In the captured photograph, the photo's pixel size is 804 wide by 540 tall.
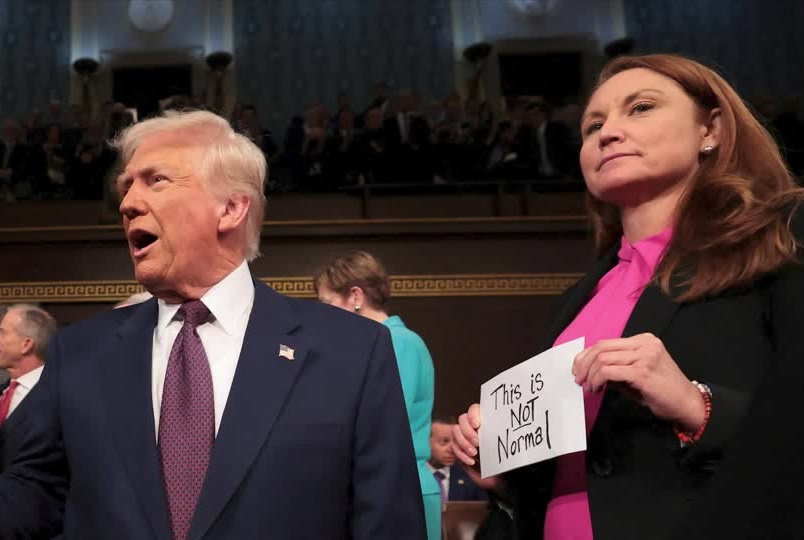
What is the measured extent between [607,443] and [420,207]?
231 inches

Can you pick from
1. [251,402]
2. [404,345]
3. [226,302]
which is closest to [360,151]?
[404,345]

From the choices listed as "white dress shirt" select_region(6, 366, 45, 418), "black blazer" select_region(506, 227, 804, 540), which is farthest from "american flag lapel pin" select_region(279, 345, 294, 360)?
"white dress shirt" select_region(6, 366, 45, 418)

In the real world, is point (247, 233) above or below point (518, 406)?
above

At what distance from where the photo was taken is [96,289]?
20.4ft

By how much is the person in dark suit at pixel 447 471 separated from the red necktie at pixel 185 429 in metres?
3.20

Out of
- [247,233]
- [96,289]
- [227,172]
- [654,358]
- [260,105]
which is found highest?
[260,105]

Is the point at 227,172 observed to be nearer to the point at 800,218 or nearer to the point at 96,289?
the point at 800,218

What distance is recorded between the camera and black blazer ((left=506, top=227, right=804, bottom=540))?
121 cm

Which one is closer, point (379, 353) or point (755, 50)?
point (379, 353)

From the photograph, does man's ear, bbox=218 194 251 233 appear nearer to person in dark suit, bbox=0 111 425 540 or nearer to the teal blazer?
person in dark suit, bbox=0 111 425 540

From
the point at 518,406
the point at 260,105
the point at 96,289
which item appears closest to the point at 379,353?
the point at 518,406

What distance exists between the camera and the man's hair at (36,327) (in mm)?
4035

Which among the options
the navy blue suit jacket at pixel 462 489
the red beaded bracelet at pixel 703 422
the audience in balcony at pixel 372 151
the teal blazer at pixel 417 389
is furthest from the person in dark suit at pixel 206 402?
the audience in balcony at pixel 372 151

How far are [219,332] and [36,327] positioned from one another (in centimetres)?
277
